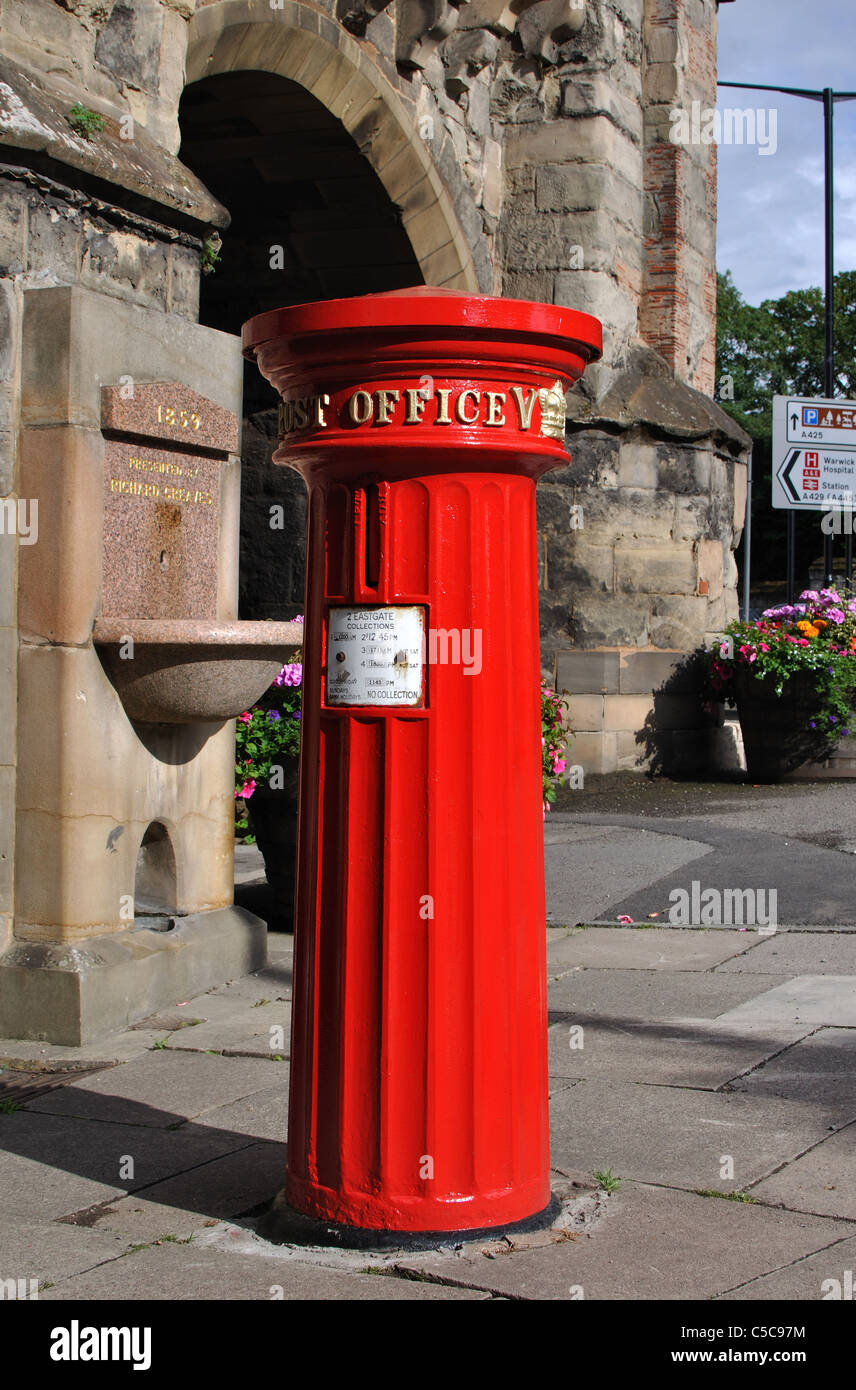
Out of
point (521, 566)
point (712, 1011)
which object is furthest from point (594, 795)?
point (521, 566)

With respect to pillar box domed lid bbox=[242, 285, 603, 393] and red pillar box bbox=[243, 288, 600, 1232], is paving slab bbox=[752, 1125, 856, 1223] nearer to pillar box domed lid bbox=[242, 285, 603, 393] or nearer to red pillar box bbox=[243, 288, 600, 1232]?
red pillar box bbox=[243, 288, 600, 1232]

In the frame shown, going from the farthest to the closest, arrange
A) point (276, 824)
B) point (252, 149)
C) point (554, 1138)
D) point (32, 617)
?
point (252, 149) → point (276, 824) → point (32, 617) → point (554, 1138)

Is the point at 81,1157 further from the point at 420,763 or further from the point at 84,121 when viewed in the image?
the point at 84,121

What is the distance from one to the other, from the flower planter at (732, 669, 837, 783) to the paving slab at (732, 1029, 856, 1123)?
22.1ft

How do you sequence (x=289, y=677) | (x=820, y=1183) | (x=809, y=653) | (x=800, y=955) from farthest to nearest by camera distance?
(x=809, y=653) → (x=289, y=677) → (x=800, y=955) → (x=820, y=1183)

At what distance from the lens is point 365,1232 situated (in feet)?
10.7

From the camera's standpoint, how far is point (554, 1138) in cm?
407

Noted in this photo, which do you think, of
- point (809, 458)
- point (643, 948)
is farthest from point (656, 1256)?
point (809, 458)

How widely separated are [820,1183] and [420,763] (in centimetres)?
145

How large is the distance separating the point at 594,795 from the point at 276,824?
4854 mm

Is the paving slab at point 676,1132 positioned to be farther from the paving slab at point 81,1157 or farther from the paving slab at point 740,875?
the paving slab at point 740,875

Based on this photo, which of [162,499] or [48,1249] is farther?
[162,499]

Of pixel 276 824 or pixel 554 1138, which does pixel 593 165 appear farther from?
pixel 554 1138

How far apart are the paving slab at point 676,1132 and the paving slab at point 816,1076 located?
7cm
